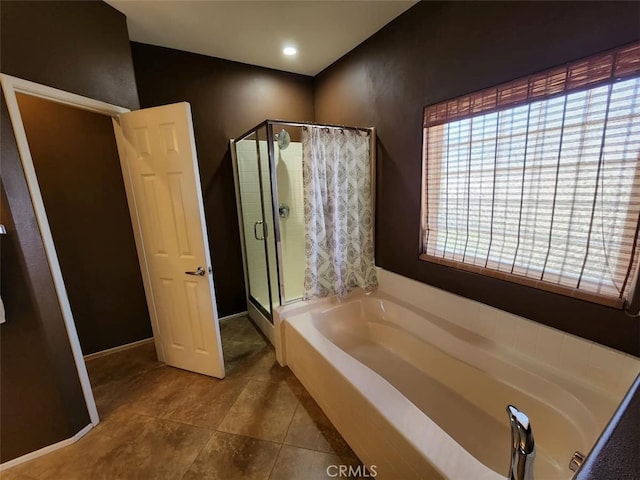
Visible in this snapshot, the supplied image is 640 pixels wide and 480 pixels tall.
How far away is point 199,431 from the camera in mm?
1664

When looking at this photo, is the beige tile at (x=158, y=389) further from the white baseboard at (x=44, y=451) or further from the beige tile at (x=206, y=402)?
the white baseboard at (x=44, y=451)

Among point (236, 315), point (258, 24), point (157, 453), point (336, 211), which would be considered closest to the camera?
point (157, 453)

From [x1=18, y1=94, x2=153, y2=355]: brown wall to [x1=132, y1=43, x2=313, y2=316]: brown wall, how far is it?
597mm

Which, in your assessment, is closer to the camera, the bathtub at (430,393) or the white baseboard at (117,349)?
the bathtub at (430,393)

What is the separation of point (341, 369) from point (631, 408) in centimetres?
112

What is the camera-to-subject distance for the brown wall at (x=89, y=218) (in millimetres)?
2066

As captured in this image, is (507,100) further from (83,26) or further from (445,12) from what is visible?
(83,26)

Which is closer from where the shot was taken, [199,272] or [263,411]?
[263,411]

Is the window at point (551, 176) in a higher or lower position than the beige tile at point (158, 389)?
higher

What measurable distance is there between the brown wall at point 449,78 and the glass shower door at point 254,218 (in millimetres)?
1008

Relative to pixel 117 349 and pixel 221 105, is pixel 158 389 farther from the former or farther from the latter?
pixel 221 105

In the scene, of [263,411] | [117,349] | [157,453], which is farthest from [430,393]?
[117,349]

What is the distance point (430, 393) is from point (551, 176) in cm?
148

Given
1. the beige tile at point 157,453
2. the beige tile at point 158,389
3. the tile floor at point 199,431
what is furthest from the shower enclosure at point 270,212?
the beige tile at point 157,453
